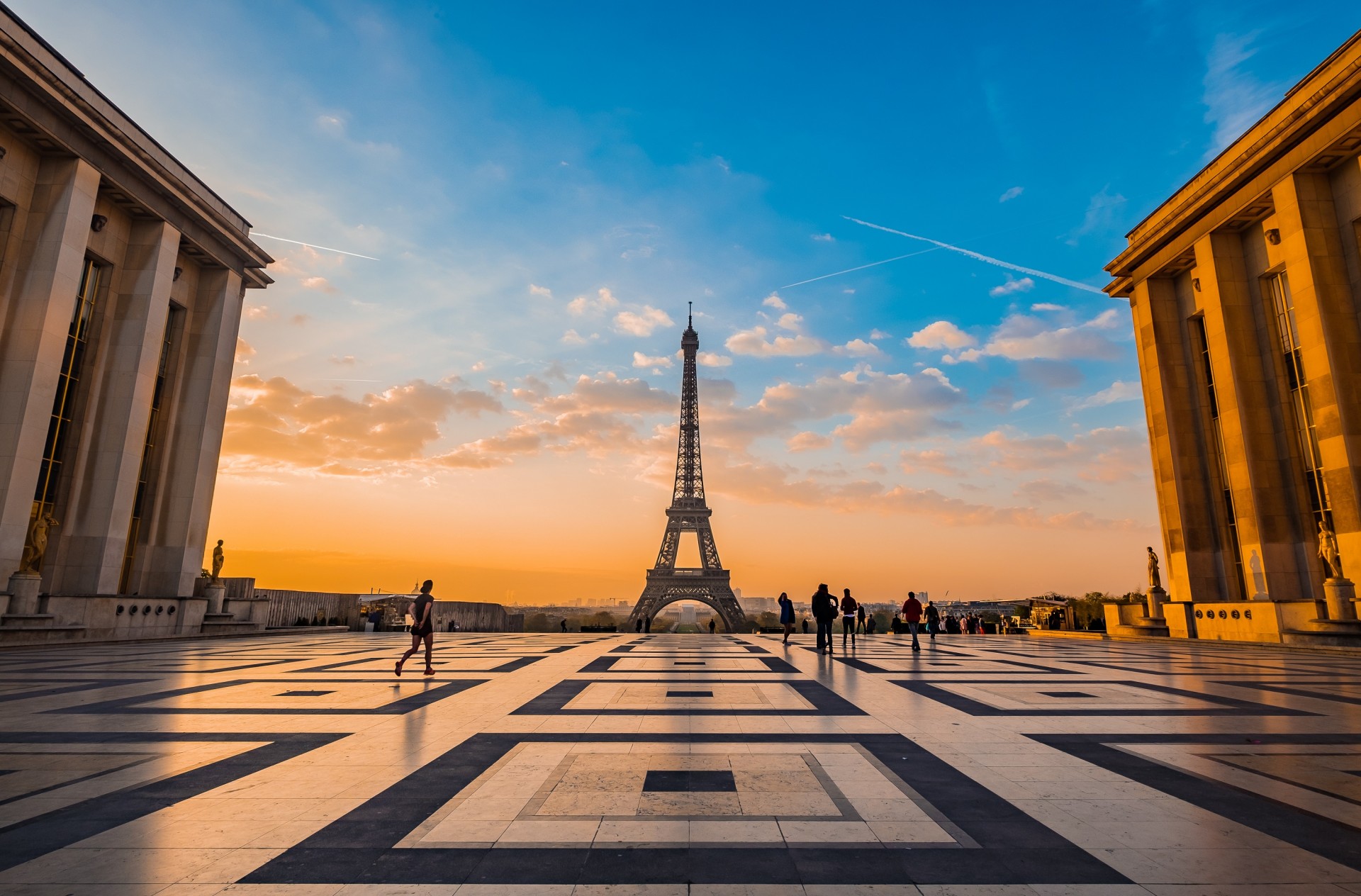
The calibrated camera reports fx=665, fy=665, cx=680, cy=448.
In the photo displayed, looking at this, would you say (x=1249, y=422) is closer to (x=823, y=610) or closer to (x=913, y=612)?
(x=913, y=612)

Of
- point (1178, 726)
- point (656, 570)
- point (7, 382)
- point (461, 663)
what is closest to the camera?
point (1178, 726)

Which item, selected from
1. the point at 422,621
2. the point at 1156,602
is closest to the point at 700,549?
the point at 1156,602

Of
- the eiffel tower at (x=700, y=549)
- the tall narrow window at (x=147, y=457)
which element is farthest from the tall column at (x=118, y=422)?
the eiffel tower at (x=700, y=549)

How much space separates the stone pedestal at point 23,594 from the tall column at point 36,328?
4.61 feet

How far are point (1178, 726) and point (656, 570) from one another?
2534 inches

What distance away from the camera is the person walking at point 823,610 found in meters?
20.1

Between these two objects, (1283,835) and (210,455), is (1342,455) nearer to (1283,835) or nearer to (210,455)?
(1283,835)

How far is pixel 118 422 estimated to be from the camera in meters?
28.9

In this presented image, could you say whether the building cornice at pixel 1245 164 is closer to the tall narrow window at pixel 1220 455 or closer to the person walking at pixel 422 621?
the tall narrow window at pixel 1220 455

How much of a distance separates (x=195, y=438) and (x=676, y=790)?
3784 centimetres

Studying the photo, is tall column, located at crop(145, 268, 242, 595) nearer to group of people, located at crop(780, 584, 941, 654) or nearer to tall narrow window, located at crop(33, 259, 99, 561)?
tall narrow window, located at crop(33, 259, 99, 561)

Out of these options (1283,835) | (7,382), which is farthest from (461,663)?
(7,382)

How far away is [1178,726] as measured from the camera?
27.5 ft

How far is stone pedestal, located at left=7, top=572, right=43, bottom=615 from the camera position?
2208 centimetres
